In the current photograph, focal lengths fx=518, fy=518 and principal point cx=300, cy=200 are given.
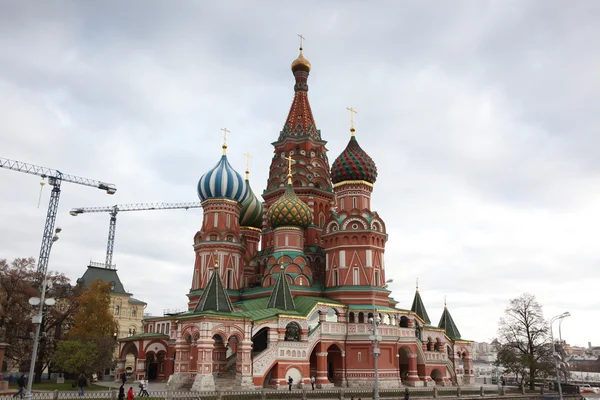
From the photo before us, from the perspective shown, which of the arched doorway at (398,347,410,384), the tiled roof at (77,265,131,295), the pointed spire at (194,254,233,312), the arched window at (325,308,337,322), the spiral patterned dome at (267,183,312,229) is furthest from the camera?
the tiled roof at (77,265,131,295)

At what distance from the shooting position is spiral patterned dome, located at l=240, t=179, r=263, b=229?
2034 inches

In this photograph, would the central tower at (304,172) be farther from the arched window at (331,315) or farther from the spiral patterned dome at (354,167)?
the arched window at (331,315)

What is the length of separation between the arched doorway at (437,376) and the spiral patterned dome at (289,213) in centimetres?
1644

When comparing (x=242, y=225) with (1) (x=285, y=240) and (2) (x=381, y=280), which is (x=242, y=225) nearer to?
(1) (x=285, y=240)

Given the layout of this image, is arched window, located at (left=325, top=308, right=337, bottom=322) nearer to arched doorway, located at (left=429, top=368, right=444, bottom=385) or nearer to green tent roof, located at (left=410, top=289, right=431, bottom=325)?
green tent roof, located at (left=410, top=289, right=431, bottom=325)

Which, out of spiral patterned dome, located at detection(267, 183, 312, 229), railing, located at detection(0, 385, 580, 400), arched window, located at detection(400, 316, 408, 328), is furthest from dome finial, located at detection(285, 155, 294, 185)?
railing, located at detection(0, 385, 580, 400)

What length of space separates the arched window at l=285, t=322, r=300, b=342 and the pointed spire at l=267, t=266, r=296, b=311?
46.7 inches

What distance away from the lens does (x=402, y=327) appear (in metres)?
41.0

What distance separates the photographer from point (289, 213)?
43.2 metres

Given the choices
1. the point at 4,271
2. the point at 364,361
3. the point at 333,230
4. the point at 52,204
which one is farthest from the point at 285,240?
the point at 52,204

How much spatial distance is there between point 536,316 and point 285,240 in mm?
23484

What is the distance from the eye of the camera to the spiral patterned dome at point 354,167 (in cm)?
4412

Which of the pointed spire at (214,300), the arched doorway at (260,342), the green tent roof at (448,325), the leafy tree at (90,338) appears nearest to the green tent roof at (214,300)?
the pointed spire at (214,300)

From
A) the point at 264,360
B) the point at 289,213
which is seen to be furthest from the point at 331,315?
the point at 289,213
